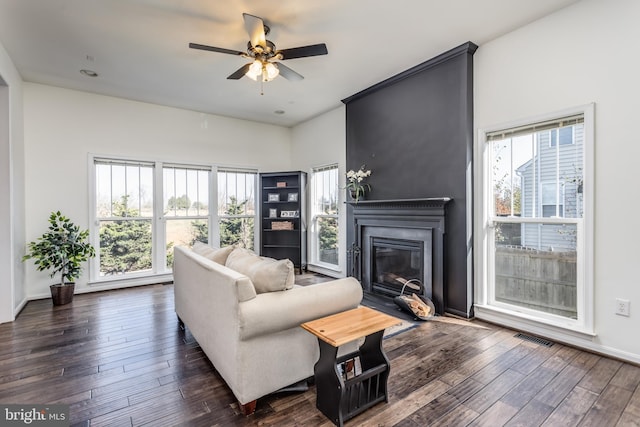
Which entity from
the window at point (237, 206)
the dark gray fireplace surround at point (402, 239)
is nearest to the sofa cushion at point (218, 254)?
the dark gray fireplace surround at point (402, 239)

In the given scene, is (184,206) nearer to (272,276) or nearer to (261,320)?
(272,276)

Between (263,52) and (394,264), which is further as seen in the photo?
(394,264)

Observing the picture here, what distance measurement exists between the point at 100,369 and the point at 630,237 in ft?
14.0

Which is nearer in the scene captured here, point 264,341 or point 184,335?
point 264,341

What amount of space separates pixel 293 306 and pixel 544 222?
2579 mm

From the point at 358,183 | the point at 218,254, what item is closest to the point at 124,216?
the point at 218,254

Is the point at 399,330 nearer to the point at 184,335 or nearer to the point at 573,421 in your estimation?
the point at 573,421

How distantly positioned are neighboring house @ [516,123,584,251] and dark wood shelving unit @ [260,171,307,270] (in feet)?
12.0

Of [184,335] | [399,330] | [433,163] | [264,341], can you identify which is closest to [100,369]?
[184,335]

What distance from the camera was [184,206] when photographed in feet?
17.9

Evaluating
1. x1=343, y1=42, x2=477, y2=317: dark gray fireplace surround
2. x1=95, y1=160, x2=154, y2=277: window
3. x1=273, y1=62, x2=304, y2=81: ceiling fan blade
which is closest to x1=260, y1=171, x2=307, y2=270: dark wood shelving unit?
x1=343, y1=42, x2=477, y2=317: dark gray fireplace surround

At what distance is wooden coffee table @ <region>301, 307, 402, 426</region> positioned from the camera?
5.66 feet

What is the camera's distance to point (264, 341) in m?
1.89

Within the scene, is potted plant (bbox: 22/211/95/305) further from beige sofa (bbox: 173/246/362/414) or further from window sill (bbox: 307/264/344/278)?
window sill (bbox: 307/264/344/278)
